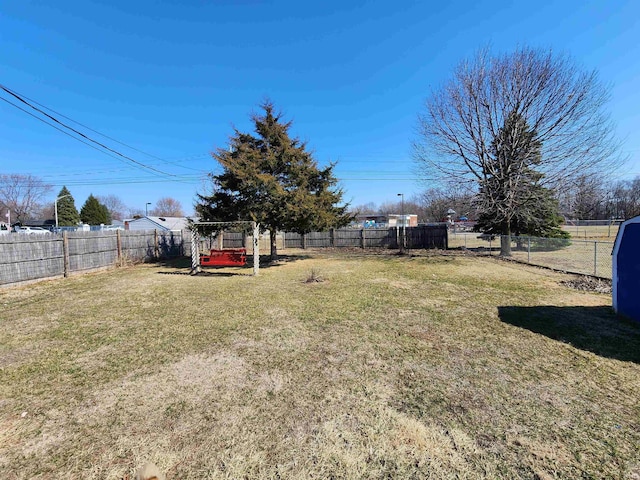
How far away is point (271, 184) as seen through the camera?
1284cm

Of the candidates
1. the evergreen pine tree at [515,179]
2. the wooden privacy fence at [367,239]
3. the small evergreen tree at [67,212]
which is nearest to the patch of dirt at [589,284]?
the evergreen pine tree at [515,179]

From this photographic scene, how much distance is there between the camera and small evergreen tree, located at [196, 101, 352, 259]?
1294cm

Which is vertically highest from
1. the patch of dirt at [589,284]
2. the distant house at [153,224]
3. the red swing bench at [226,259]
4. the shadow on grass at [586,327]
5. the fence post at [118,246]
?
the distant house at [153,224]

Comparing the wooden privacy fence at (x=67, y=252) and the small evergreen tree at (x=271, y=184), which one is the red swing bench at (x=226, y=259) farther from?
the wooden privacy fence at (x=67, y=252)

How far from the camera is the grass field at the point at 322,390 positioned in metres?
2.20

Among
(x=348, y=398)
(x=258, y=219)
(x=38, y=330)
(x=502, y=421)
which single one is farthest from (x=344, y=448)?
(x=258, y=219)

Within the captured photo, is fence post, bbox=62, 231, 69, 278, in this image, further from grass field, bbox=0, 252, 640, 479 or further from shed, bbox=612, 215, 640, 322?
shed, bbox=612, 215, 640, 322

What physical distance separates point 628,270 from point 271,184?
1104cm

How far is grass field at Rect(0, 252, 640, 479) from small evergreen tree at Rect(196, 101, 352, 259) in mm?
7107

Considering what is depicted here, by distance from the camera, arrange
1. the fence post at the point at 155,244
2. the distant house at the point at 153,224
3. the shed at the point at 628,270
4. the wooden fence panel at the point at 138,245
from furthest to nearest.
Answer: the distant house at the point at 153,224 < the fence post at the point at 155,244 < the wooden fence panel at the point at 138,245 < the shed at the point at 628,270

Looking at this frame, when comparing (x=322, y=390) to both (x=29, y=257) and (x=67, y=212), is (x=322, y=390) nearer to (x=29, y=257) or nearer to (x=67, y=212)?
(x=29, y=257)

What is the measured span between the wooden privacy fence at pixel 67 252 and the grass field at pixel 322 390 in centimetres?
341

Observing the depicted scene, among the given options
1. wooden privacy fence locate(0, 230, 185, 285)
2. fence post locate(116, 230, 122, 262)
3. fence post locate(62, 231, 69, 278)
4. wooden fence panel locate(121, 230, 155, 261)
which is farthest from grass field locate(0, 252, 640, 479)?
wooden fence panel locate(121, 230, 155, 261)

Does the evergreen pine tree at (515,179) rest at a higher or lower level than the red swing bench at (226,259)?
higher
